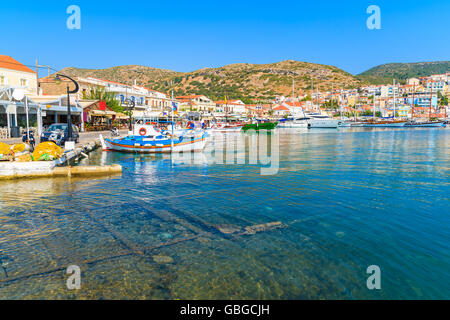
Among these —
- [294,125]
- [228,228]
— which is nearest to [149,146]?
[228,228]

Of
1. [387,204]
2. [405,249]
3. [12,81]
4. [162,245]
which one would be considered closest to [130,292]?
[162,245]

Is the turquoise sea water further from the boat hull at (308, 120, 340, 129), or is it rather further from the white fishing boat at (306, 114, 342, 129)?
the white fishing boat at (306, 114, 342, 129)

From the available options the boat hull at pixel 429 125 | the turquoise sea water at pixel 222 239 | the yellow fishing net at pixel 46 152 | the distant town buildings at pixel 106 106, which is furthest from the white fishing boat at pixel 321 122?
the yellow fishing net at pixel 46 152

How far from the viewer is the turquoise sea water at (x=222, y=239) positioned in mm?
5277

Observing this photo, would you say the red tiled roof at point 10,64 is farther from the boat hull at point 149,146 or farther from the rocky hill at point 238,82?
the rocky hill at point 238,82

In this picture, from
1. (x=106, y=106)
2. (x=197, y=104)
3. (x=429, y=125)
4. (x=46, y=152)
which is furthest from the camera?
(x=197, y=104)

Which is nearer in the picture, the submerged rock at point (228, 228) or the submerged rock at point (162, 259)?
the submerged rock at point (162, 259)

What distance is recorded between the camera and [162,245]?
6.84 metres

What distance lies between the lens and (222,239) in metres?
7.17

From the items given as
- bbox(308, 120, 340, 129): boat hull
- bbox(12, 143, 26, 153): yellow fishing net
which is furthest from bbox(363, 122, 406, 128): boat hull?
bbox(12, 143, 26, 153): yellow fishing net

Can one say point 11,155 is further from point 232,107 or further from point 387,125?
point 232,107

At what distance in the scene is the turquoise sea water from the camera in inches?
208

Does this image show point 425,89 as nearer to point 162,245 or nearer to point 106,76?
point 106,76
